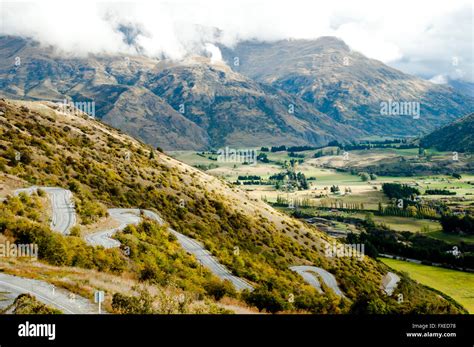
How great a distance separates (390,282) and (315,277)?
3174 cm

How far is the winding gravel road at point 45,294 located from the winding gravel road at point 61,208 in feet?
39.7

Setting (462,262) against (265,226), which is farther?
(462,262)

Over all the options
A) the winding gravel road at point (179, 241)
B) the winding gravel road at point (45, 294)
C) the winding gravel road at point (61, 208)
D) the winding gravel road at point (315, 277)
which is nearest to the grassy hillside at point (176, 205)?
the winding gravel road at point (61, 208)

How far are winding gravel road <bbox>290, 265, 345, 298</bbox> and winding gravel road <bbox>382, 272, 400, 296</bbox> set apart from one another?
14.7 m

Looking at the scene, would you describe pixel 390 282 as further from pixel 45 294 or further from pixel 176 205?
pixel 45 294

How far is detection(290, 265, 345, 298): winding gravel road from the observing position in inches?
2122

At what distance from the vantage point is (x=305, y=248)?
72875mm

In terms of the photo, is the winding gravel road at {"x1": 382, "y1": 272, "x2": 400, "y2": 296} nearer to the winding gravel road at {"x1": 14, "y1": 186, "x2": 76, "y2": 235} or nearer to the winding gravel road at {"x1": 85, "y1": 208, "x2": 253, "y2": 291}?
the winding gravel road at {"x1": 85, "y1": 208, "x2": 253, "y2": 291}

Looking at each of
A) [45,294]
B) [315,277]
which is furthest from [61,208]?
[315,277]

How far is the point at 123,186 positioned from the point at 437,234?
169 m

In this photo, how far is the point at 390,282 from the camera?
80.9 m
